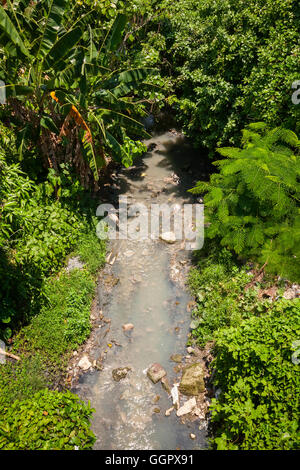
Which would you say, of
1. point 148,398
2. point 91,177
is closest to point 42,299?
point 148,398

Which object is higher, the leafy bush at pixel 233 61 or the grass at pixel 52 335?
the leafy bush at pixel 233 61

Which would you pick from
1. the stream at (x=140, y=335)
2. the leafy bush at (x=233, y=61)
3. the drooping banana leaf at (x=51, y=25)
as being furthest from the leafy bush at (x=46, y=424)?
the leafy bush at (x=233, y=61)

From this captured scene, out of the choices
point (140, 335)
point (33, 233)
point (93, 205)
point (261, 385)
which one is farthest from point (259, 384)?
point (93, 205)

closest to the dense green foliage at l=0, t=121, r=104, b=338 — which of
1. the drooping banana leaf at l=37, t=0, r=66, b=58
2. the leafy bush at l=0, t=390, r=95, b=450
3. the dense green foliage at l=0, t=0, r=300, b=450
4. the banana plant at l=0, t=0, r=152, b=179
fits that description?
the dense green foliage at l=0, t=0, r=300, b=450

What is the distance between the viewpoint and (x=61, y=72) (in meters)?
5.20

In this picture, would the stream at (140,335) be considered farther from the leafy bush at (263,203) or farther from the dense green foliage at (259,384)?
the leafy bush at (263,203)

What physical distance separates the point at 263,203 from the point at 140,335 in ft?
10.7

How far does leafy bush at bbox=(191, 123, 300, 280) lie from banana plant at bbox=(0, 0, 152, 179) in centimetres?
224

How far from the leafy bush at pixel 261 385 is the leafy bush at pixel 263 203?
1.31m

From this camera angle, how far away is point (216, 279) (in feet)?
19.5

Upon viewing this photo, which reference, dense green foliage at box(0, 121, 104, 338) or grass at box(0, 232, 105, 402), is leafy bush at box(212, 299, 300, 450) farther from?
dense green foliage at box(0, 121, 104, 338)

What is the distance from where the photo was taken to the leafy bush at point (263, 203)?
5348mm

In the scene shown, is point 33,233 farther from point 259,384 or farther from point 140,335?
point 259,384

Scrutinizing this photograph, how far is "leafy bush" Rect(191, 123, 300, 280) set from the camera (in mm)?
5348
